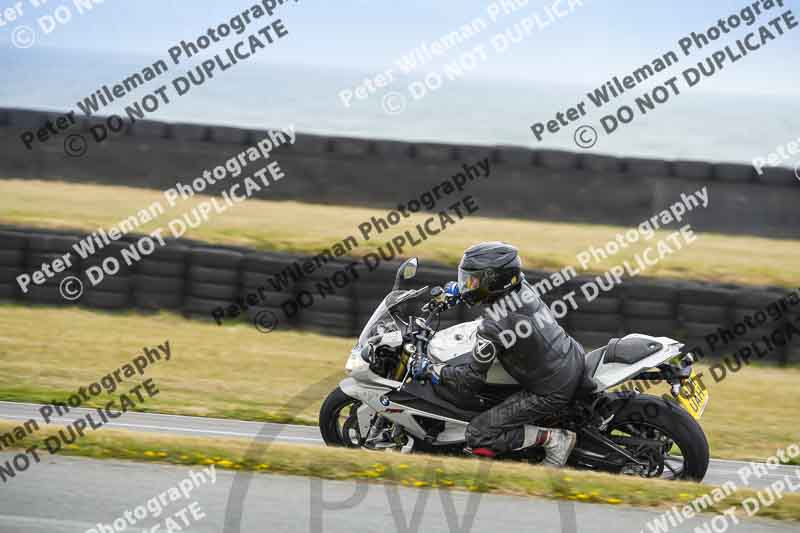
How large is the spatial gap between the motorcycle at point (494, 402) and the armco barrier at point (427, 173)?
31.3ft

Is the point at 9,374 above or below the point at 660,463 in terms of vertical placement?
above

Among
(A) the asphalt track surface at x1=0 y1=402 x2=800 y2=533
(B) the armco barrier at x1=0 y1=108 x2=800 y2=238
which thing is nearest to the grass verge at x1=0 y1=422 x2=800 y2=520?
(A) the asphalt track surface at x1=0 y1=402 x2=800 y2=533

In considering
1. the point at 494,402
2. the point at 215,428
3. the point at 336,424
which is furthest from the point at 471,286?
the point at 215,428

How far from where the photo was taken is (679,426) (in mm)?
6707

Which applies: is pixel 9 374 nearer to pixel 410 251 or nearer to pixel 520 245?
pixel 410 251

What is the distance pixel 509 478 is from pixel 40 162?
13.8m

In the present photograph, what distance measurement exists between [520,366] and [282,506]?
2145 millimetres

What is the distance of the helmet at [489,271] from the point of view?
6844 mm

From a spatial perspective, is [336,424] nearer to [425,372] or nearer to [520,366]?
[425,372]

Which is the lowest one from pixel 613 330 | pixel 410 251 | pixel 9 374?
pixel 613 330

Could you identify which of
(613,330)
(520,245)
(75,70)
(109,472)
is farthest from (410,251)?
(75,70)

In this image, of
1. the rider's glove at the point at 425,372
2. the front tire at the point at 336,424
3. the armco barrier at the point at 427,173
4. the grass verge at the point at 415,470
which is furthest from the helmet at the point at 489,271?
the armco barrier at the point at 427,173

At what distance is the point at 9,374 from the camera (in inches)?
388

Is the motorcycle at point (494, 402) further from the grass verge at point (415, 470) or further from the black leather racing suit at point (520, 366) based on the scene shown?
the grass verge at point (415, 470)
